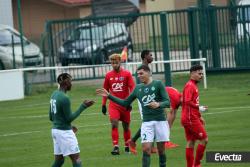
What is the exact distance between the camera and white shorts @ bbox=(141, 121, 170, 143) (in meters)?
16.7

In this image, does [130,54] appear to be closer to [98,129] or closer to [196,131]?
[98,129]

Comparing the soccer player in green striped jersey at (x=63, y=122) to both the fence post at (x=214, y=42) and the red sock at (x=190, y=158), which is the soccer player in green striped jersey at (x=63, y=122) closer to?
the red sock at (x=190, y=158)

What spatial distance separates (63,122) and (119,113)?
4.35 meters

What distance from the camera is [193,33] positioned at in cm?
3572

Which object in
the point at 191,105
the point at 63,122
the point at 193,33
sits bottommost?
the point at 63,122

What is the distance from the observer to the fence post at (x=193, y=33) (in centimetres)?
3559

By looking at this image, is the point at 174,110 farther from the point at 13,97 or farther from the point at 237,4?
the point at 237,4

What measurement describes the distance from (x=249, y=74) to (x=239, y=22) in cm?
201

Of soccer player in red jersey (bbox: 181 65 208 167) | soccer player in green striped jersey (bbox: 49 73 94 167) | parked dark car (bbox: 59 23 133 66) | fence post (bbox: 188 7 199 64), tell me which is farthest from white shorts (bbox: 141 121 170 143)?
parked dark car (bbox: 59 23 133 66)

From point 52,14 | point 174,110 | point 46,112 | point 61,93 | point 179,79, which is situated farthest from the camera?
point 52,14

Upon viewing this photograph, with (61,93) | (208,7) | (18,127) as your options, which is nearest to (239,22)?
(208,7)

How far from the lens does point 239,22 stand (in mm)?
35219

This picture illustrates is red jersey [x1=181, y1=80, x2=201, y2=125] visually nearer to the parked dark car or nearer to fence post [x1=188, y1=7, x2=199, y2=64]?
fence post [x1=188, y1=7, x2=199, y2=64]

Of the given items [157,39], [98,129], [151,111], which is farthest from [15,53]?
[151,111]
